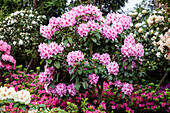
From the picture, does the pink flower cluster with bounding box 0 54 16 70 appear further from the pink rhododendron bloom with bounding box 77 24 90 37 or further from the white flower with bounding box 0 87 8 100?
the white flower with bounding box 0 87 8 100

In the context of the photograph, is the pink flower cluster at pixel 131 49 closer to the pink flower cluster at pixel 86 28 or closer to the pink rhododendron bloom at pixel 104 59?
the pink rhododendron bloom at pixel 104 59

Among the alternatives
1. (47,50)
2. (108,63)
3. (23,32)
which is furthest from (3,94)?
(23,32)

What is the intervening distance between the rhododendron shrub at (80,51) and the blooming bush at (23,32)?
3.05m

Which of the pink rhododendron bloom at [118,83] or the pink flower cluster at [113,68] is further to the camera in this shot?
the pink rhododendron bloom at [118,83]

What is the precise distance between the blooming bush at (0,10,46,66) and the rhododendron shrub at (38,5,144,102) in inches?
120

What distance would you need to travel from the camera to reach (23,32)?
18.0 ft

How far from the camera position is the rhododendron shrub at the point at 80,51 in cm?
219

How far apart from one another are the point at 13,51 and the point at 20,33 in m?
0.64

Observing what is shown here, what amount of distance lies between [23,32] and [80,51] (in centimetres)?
379

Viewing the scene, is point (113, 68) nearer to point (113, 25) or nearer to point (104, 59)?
point (104, 59)

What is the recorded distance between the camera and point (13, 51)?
5566mm

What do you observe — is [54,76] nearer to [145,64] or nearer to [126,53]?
[126,53]

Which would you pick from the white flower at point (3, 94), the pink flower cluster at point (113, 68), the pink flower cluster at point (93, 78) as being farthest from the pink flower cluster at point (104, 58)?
the white flower at point (3, 94)

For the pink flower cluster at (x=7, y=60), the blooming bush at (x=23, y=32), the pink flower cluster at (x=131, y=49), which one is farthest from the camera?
the blooming bush at (x=23, y=32)
